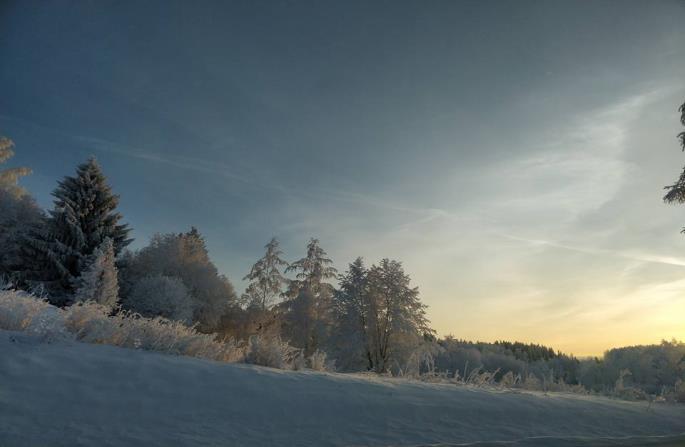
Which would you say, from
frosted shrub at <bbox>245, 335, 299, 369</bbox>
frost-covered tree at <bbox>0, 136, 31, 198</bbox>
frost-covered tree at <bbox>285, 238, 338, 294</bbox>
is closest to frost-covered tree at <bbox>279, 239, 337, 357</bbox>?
frost-covered tree at <bbox>285, 238, 338, 294</bbox>

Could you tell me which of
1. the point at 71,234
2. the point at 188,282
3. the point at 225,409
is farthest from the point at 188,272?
the point at 225,409

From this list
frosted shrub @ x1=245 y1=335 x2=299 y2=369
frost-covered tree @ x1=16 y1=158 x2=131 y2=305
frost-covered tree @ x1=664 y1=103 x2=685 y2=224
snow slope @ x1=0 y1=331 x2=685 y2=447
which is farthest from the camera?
frost-covered tree @ x1=16 y1=158 x2=131 y2=305

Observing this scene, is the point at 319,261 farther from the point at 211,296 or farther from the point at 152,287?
the point at 152,287

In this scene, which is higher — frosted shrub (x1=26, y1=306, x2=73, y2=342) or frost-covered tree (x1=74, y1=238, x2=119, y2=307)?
frost-covered tree (x1=74, y1=238, x2=119, y2=307)

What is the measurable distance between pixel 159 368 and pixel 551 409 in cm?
452

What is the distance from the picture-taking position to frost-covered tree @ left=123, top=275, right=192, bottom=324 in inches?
1136

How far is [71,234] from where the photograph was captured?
28.5 meters

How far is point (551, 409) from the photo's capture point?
514cm

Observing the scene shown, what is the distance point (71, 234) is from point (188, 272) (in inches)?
386

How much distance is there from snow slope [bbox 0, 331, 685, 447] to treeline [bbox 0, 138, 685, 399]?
19.2 m

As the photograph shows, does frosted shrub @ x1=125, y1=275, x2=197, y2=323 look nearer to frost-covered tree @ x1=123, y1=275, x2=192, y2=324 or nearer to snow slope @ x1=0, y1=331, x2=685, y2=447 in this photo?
frost-covered tree @ x1=123, y1=275, x2=192, y2=324

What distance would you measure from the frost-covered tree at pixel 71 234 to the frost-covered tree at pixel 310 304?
48.0ft

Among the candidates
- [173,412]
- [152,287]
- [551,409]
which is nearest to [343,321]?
[152,287]

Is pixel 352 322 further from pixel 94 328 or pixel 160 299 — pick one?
pixel 94 328
